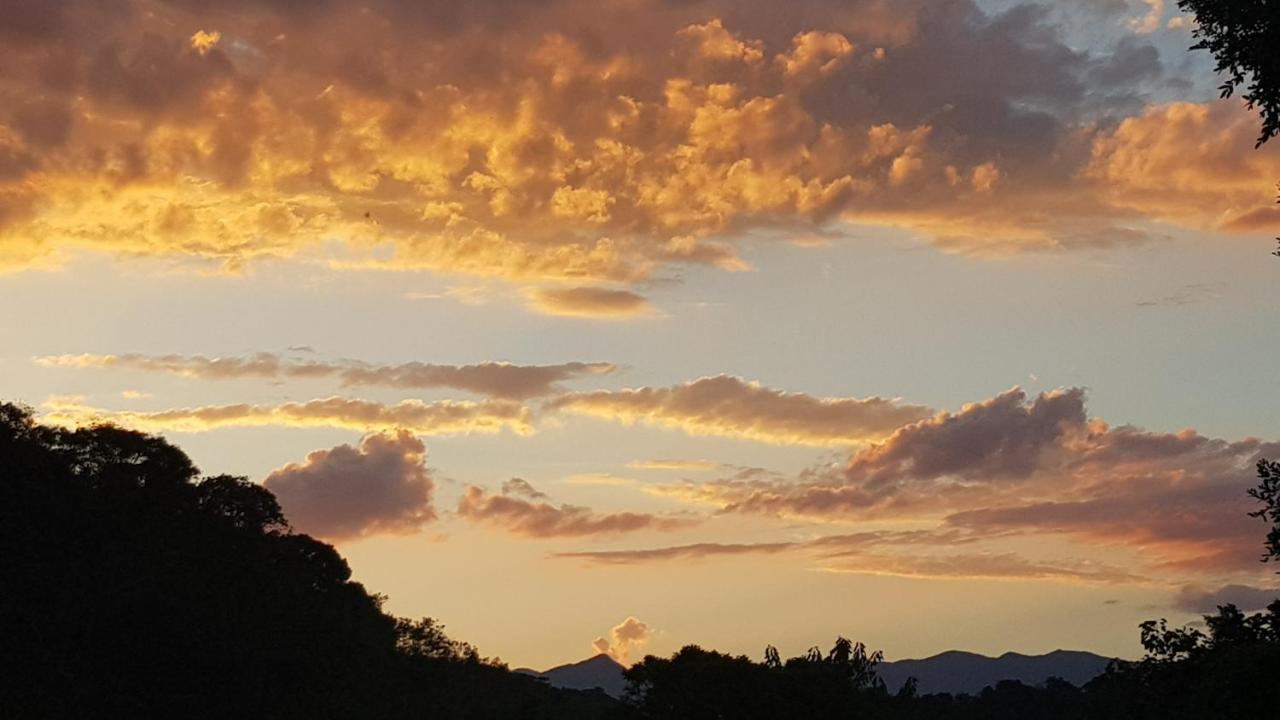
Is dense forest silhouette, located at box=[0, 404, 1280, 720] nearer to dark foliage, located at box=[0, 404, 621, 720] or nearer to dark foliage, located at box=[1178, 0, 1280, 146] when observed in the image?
dark foliage, located at box=[0, 404, 621, 720]

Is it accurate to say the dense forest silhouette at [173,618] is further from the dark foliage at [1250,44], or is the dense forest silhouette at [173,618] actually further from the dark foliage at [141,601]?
the dark foliage at [1250,44]

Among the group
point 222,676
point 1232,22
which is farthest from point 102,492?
point 1232,22

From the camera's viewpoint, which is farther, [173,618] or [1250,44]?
[173,618]

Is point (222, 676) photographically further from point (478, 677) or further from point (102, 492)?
point (478, 677)

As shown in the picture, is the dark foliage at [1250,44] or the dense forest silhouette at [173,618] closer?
the dark foliage at [1250,44]

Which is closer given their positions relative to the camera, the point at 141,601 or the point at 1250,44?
the point at 1250,44

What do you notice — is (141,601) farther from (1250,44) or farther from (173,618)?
(1250,44)

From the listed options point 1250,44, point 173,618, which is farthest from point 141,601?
point 1250,44

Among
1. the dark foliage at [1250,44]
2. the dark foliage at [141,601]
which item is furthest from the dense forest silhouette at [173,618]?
the dark foliage at [1250,44]

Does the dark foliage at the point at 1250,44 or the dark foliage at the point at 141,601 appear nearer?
the dark foliage at the point at 1250,44

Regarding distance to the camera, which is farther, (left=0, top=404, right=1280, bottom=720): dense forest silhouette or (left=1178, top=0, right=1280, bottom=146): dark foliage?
(left=0, top=404, right=1280, bottom=720): dense forest silhouette

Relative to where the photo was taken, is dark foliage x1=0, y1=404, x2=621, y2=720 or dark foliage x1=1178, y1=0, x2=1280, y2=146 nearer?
dark foliage x1=1178, y1=0, x2=1280, y2=146

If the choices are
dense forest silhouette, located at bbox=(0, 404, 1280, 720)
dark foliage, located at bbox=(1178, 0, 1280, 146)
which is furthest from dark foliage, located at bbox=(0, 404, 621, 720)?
dark foliage, located at bbox=(1178, 0, 1280, 146)

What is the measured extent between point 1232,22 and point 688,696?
219 feet
